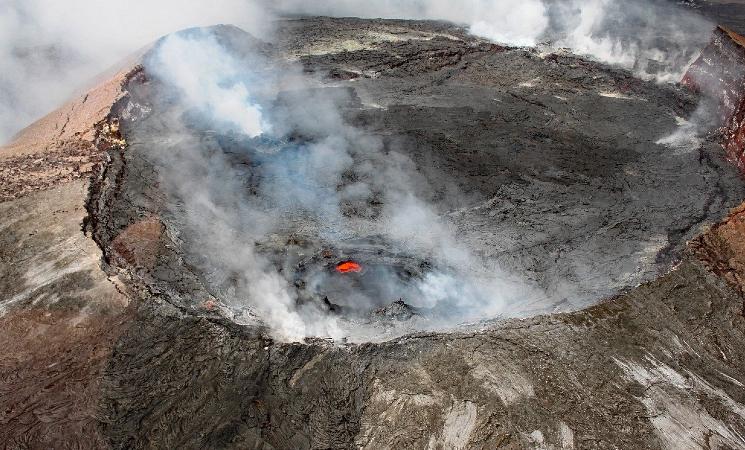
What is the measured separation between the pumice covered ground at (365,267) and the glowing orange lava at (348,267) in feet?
0.15

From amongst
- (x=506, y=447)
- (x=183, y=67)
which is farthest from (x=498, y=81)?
(x=506, y=447)

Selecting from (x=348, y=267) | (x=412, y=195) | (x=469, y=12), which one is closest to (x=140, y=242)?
(x=348, y=267)

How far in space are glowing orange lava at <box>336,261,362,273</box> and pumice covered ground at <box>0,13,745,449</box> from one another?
45mm

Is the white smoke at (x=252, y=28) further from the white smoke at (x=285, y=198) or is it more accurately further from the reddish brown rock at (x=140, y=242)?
the reddish brown rock at (x=140, y=242)

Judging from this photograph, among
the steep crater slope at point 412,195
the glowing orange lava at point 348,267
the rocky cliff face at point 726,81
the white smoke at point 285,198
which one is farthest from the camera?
the rocky cliff face at point 726,81

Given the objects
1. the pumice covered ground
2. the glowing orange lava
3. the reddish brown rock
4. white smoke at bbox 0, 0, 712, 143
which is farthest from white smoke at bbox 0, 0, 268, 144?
the glowing orange lava

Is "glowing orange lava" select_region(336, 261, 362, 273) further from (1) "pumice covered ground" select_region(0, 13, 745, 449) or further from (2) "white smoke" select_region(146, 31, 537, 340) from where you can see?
(2) "white smoke" select_region(146, 31, 537, 340)

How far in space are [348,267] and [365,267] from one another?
10.8 inches

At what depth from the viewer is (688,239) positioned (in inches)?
352

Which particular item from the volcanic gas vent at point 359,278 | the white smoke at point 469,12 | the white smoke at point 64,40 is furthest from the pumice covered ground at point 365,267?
the white smoke at point 469,12

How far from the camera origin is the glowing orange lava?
8.60m

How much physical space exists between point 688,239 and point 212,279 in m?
7.75

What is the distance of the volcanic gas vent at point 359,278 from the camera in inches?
Result: 315

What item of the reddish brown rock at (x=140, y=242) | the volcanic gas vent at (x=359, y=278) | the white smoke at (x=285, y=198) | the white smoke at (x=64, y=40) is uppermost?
the white smoke at (x=64, y=40)
